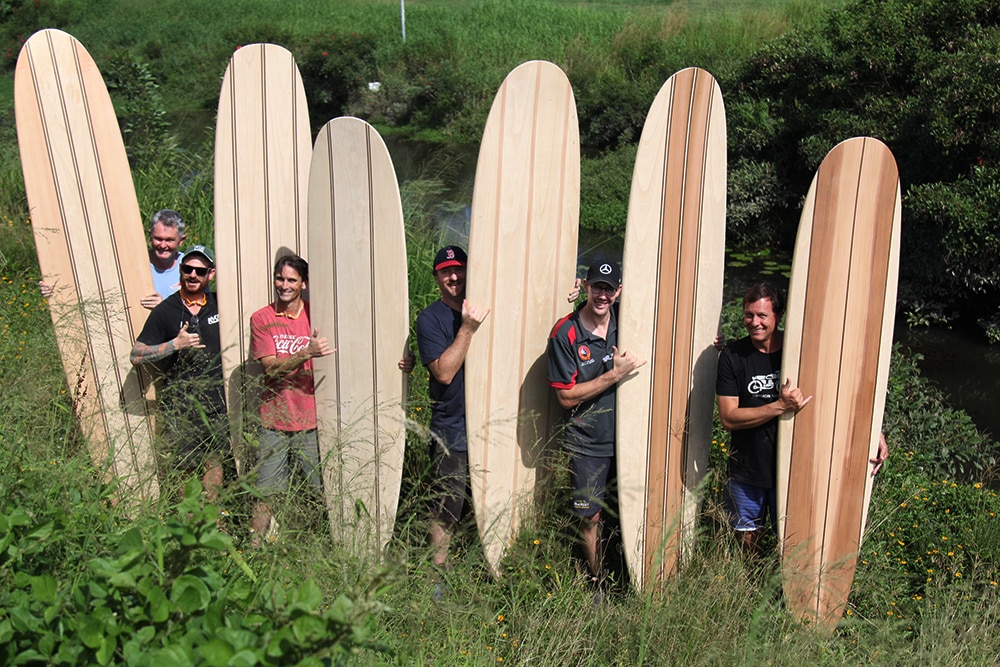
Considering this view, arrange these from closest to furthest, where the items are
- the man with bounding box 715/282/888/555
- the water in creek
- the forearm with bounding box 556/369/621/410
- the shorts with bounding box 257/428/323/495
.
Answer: the man with bounding box 715/282/888/555, the forearm with bounding box 556/369/621/410, the shorts with bounding box 257/428/323/495, the water in creek

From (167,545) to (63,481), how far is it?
0.46 meters

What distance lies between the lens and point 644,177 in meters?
3.42

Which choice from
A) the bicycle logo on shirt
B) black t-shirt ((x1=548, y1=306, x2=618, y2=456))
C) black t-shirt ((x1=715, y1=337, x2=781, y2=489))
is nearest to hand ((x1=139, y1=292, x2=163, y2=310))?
black t-shirt ((x1=548, y1=306, x2=618, y2=456))

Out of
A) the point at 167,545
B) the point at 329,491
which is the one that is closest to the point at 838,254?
the point at 329,491

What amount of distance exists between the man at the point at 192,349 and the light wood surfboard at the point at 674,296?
4.85 ft

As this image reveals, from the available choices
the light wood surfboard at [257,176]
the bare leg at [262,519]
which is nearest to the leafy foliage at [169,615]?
the bare leg at [262,519]

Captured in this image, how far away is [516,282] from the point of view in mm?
3461

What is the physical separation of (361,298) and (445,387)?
45cm

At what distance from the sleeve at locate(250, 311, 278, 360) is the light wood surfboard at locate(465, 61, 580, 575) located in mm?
698

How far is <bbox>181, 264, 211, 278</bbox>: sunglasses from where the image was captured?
3478mm

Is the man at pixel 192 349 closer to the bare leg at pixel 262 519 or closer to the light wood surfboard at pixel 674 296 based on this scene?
the bare leg at pixel 262 519

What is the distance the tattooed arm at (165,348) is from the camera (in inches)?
134

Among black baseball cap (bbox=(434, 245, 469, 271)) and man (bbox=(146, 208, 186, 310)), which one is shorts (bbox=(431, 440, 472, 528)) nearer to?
black baseball cap (bbox=(434, 245, 469, 271))

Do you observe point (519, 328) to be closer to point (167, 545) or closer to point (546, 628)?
point (546, 628)
